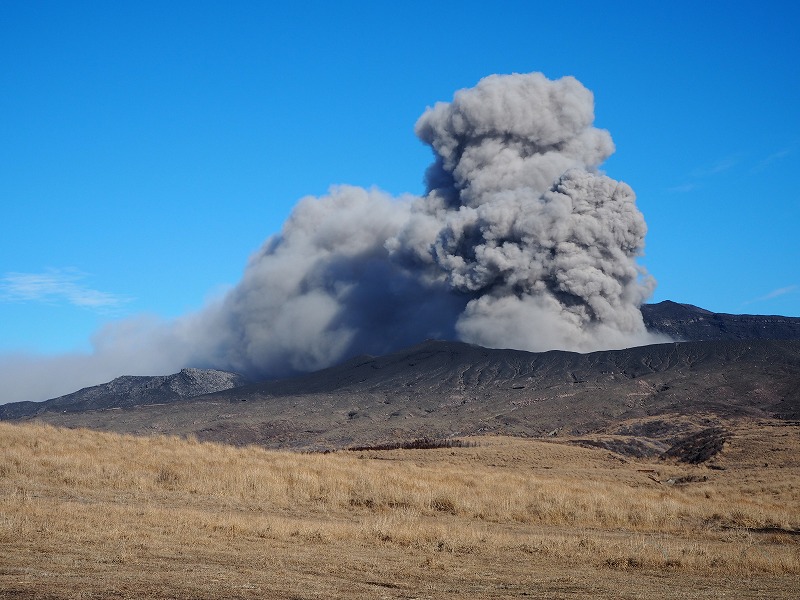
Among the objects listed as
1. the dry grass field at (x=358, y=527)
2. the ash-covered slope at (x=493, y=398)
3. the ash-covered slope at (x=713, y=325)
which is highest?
the ash-covered slope at (x=713, y=325)

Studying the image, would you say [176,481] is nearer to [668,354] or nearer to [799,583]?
[799,583]

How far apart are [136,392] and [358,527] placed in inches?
3857

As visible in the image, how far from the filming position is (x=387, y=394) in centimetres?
7956

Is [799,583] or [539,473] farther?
[539,473]

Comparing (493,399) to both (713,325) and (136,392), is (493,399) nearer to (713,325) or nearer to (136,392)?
(136,392)

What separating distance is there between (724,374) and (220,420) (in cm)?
4319

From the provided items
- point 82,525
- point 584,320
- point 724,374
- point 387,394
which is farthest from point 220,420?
point 82,525

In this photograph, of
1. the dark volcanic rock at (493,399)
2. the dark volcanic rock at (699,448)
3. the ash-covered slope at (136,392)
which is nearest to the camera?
the dark volcanic rock at (699,448)

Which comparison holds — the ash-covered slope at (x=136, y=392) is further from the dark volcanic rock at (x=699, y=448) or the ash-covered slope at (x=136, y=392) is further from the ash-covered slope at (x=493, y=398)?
the dark volcanic rock at (x=699, y=448)

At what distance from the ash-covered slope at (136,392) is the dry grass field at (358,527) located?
7806 cm

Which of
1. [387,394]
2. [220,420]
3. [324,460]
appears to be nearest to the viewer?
[324,460]

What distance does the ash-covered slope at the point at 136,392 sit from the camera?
337 feet

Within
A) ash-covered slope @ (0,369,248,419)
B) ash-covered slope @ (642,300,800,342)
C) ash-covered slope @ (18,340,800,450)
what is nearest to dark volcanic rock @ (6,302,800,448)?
ash-covered slope @ (18,340,800,450)

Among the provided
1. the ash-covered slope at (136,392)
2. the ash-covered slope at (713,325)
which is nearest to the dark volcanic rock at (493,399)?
the ash-covered slope at (136,392)
